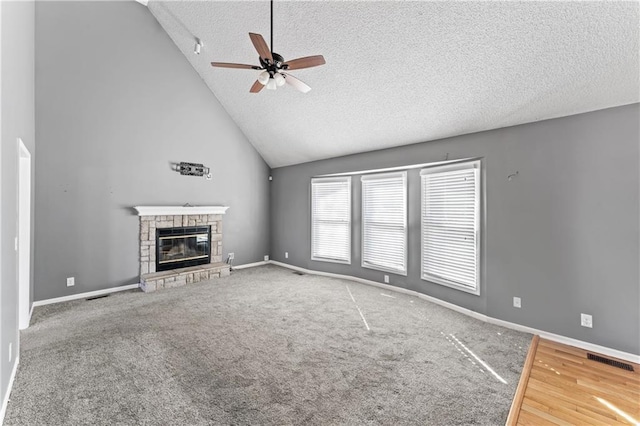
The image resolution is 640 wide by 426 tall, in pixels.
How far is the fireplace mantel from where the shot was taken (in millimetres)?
4996

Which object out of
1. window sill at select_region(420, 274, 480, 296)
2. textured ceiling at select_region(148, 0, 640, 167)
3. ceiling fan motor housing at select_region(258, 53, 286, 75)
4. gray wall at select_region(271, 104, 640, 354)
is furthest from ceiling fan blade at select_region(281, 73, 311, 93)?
window sill at select_region(420, 274, 480, 296)

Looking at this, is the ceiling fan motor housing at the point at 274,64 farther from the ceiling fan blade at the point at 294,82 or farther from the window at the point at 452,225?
the window at the point at 452,225

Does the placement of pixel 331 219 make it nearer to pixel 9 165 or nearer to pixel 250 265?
pixel 250 265

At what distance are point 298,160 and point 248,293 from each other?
3.21m

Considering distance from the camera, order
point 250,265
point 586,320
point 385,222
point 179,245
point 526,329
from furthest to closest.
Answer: point 250,265 < point 179,245 < point 385,222 < point 526,329 < point 586,320

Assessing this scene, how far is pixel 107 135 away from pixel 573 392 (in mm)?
6895

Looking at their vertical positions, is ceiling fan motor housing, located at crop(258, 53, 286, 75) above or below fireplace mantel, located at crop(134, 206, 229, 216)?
above

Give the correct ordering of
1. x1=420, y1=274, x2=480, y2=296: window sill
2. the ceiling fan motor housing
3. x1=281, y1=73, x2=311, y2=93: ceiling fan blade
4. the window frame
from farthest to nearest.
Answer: the window frame
x1=420, y1=274, x2=480, y2=296: window sill
x1=281, y1=73, x2=311, y2=93: ceiling fan blade
the ceiling fan motor housing

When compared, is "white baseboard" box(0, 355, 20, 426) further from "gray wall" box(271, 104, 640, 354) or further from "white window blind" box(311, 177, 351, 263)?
"gray wall" box(271, 104, 640, 354)

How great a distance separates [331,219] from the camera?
235 inches

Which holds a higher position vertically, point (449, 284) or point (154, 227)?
point (154, 227)

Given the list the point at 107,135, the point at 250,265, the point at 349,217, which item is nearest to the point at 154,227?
the point at 107,135

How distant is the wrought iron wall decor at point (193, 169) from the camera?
5.52m

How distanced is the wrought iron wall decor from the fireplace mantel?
71 centimetres
